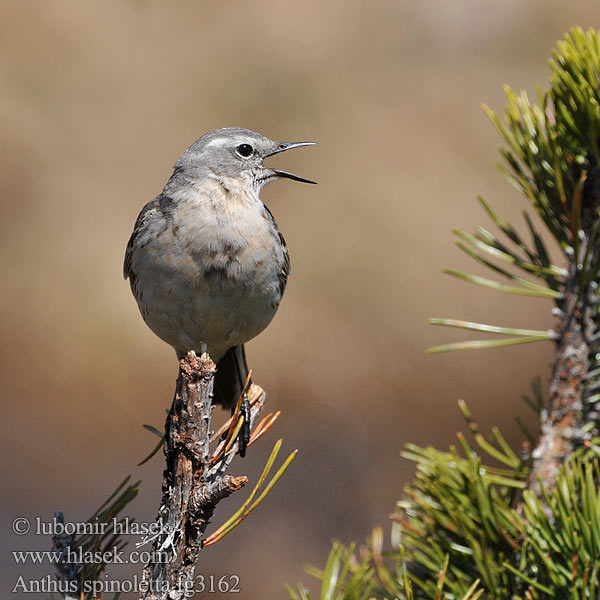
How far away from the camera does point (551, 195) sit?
2773 mm

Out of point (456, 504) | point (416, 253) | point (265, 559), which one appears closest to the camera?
point (456, 504)

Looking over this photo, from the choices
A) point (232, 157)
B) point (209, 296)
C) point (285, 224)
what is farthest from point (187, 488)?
point (285, 224)

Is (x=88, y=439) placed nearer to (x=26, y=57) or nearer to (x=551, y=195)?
(x=26, y=57)

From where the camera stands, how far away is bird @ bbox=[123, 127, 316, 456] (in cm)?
372

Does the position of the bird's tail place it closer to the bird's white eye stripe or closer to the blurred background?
the bird's white eye stripe

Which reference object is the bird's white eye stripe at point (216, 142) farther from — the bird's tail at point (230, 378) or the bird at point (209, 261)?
the bird's tail at point (230, 378)

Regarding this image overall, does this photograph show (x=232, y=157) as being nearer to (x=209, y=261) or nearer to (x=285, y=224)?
(x=209, y=261)

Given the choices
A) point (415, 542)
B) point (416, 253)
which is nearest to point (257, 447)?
point (416, 253)

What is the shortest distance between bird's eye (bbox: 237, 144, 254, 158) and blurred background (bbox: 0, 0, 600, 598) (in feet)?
15.5

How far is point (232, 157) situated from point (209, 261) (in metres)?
0.89

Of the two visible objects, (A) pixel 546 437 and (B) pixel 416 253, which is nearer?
(A) pixel 546 437

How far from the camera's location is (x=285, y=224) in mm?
11422

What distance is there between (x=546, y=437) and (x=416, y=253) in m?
8.54

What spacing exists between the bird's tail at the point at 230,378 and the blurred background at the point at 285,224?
4.11 metres
